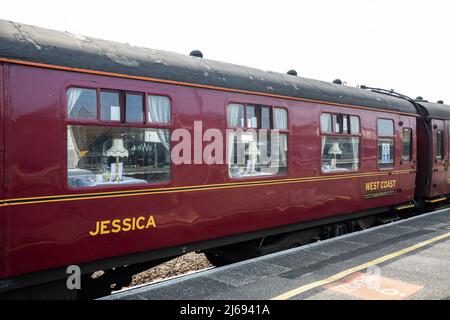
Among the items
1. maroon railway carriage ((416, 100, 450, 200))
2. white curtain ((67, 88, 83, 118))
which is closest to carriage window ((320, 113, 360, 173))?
maroon railway carriage ((416, 100, 450, 200))

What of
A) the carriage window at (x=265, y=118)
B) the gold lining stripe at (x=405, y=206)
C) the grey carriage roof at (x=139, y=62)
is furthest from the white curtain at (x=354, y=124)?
the gold lining stripe at (x=405, y=206)

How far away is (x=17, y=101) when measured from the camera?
11.7ft

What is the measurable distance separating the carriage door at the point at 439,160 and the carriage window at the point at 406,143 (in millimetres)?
1069

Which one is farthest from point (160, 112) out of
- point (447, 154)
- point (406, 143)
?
point (447, 154)

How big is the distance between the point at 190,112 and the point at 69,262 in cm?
216

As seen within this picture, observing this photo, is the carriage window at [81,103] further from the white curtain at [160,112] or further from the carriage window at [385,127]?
the carriage window at [385,127]

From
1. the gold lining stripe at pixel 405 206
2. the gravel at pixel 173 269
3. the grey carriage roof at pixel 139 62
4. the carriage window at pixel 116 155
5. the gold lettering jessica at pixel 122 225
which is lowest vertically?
the gravel at pixel 173 269

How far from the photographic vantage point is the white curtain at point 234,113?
536 centimetres

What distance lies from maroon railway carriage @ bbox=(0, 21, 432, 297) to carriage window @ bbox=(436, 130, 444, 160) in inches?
167

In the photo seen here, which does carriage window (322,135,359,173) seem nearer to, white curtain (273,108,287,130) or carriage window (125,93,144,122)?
white curtain (273,108,287,130)

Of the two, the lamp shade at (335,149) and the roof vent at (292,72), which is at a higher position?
the roof vent at (292,72)

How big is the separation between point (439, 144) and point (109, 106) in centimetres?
885

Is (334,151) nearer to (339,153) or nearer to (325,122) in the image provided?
(339,153)

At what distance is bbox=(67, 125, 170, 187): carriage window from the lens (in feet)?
13.1
